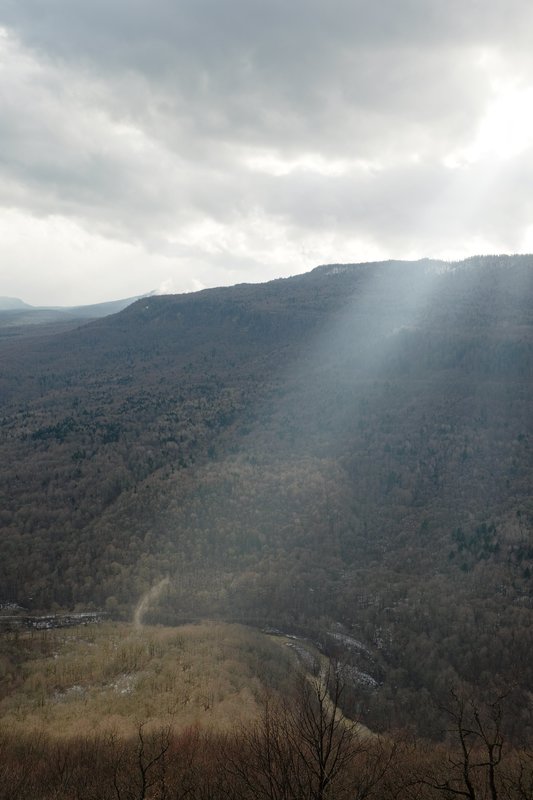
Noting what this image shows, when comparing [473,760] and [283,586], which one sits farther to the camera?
[283,586]

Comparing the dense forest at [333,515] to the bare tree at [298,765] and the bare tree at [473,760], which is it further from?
the bare tree at [298,765]

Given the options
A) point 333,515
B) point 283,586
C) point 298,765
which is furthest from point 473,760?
point 333,515

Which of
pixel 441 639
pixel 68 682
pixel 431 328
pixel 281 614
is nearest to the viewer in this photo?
pixel 68 682

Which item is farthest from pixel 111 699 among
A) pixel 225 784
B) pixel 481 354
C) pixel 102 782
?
pixel 481 354

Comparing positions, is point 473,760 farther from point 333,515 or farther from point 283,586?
point 333,515

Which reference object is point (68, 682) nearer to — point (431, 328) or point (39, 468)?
point (39, 468)

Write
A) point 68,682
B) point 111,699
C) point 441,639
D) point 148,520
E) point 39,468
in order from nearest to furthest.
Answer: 1. point 111,699
2. point 68,682
3. point 441,639
4. point 148,520
5. point 39,468
